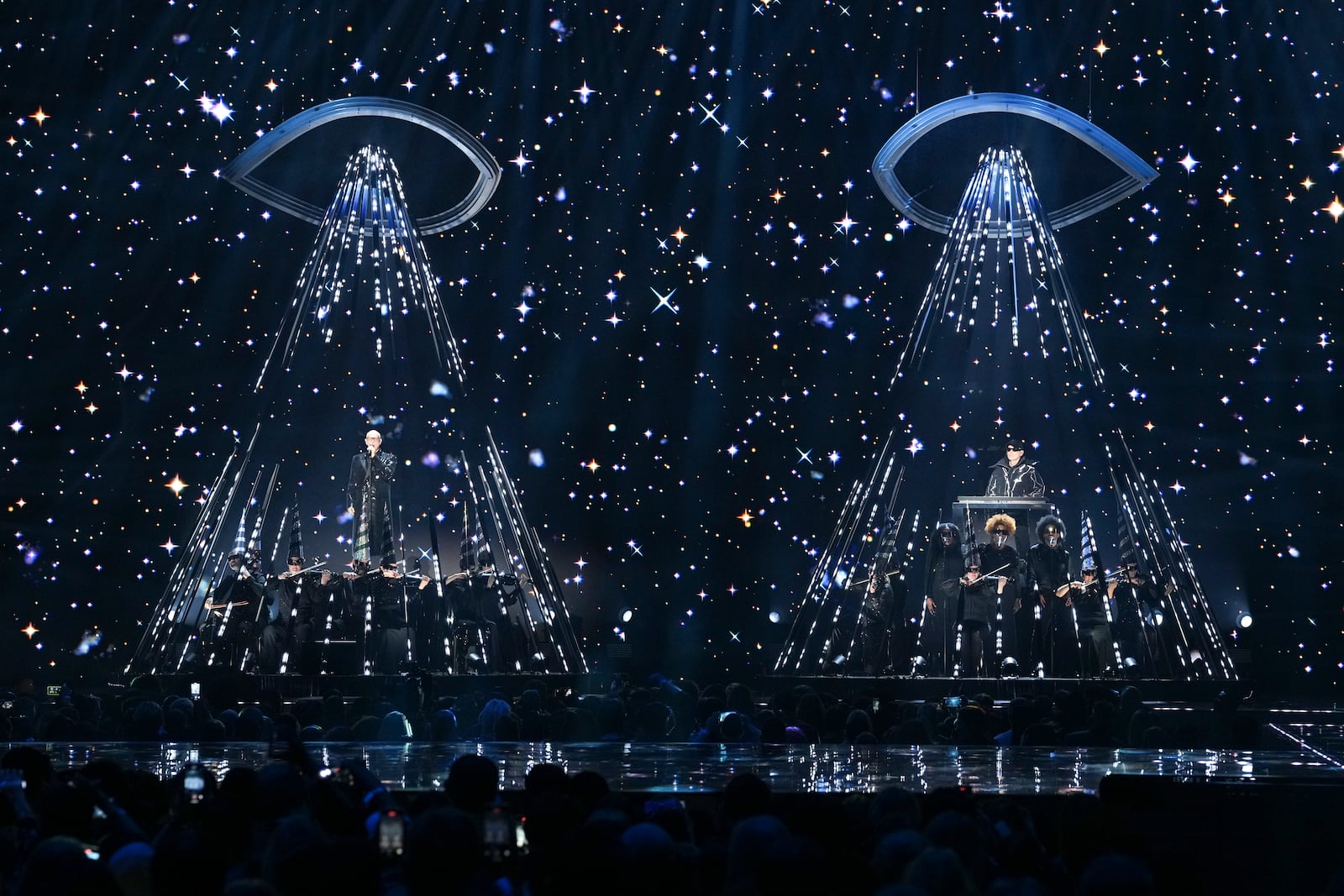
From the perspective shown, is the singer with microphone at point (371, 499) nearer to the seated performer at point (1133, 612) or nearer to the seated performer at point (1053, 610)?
the seated performer at point (1053, 610)

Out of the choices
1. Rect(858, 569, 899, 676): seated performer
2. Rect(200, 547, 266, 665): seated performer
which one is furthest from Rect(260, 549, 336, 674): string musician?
Rect(858, 569, 899, 676): seated performer

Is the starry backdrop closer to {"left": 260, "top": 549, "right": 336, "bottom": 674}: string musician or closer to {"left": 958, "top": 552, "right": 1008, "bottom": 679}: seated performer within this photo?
{"left": 260, "top": 549, "right": 336, "bottom": 674}: string musician

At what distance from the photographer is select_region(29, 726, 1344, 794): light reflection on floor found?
16.9 feet

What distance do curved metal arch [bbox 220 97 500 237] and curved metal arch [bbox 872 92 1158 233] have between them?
15.8 ft

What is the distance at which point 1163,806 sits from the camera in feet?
15.5

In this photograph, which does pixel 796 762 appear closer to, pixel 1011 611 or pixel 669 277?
pixel 1011 611

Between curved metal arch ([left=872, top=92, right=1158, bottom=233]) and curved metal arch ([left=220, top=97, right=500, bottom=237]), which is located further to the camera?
curved metal arch ([left=872, top=92, right=1158, bottom=233])

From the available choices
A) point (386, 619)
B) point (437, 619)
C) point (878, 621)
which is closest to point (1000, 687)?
point (878, 621)

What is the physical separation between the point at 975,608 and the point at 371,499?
22.9 ft

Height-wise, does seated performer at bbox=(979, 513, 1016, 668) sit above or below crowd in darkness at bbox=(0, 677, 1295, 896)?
above

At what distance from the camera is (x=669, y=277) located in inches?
729

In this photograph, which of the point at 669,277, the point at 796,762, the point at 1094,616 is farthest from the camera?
the point at 669,277

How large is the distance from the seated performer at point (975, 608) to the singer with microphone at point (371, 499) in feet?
21.3

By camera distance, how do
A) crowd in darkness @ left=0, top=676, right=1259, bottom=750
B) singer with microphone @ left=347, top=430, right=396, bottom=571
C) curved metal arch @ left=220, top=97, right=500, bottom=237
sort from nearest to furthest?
crowd in darkness @ left=0, top=676, right=1259, bottom=750
curved metal arch @ left=220, top=97, right=500, bottom=237
singer with microphone @ left=347, top=430, right=396, bottom=571
